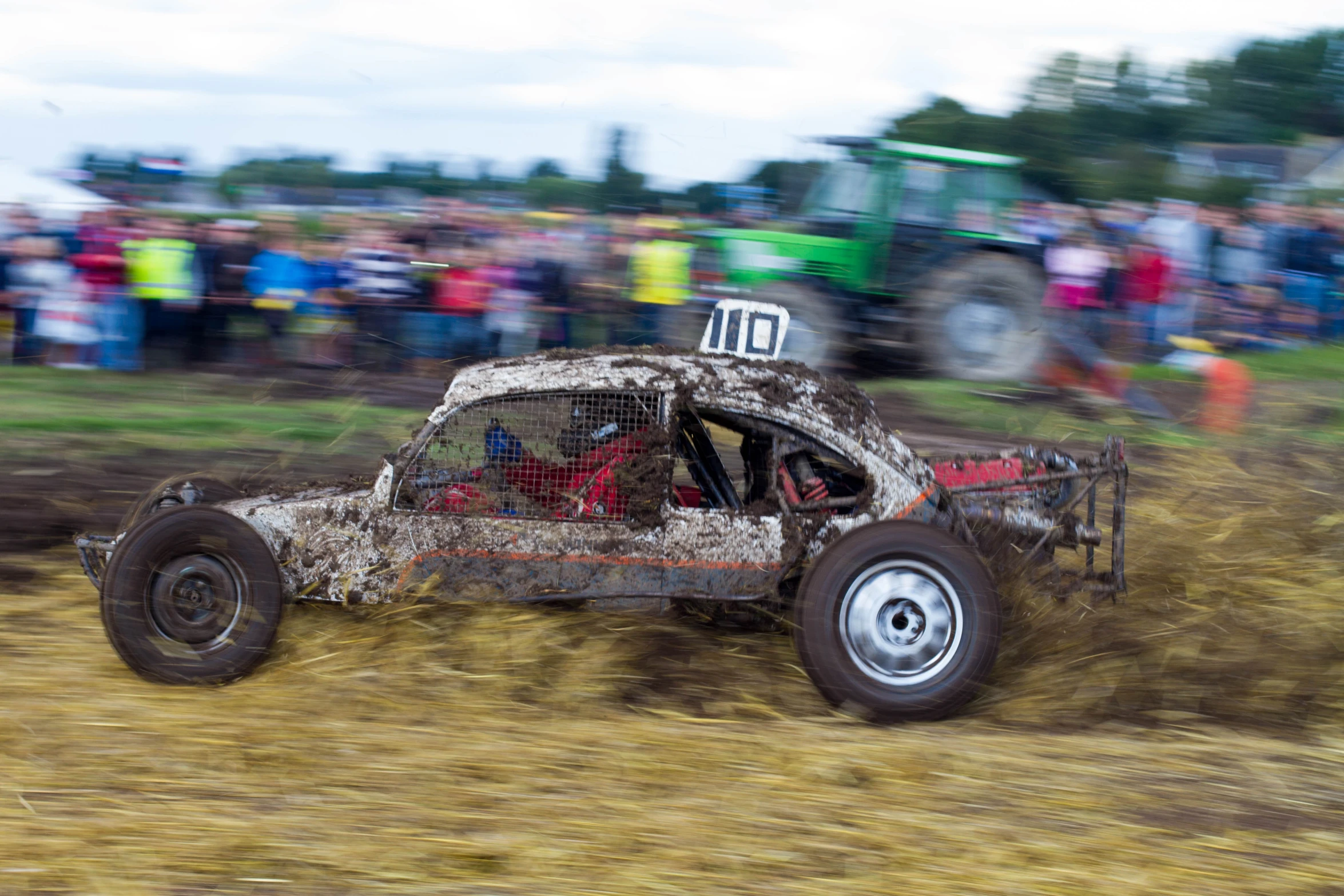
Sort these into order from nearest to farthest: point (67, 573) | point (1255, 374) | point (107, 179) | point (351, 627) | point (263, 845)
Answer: point (263, 845), point (351, 627), point (67, 573), point (1255, 374), point (107, 179)

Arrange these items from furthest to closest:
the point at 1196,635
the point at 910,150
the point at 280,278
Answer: the point at 280,278
the point at 910,150
the point at 1196,635

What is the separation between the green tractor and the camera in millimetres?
12195

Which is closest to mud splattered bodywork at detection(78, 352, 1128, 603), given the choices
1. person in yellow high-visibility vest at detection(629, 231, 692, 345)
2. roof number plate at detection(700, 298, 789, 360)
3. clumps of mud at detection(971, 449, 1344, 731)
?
clumps of mud at detection(971, 449, 1344, 731)

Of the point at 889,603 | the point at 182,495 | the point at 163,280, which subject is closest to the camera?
the point at 889,603

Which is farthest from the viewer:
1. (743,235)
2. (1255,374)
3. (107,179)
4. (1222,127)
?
(1222,127)

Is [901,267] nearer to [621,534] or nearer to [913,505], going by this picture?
[913,505]

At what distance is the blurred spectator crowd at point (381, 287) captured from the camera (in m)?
12.4

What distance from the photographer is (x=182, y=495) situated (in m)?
5.84

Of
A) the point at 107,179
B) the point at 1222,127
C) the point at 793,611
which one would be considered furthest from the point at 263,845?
the point at 1222,127

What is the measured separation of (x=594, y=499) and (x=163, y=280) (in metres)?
8.85

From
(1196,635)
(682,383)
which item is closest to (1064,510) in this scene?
(1196,635)

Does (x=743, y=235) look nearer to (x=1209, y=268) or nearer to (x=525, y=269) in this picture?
(x=525, y=269)

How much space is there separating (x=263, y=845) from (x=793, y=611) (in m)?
2.22

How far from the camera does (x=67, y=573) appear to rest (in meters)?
6.91
